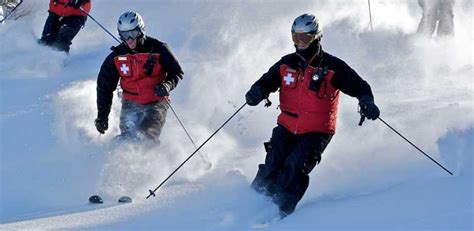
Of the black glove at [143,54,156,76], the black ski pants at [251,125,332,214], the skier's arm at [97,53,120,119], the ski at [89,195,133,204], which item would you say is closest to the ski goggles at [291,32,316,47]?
the black ski pants at [251,125,332,214]

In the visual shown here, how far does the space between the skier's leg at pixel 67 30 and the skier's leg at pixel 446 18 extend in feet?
19.2

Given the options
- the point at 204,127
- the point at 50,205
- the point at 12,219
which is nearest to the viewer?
the point at 12,219

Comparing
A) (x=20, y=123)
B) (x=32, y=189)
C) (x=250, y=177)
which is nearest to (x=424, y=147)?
(x=250, y=177)

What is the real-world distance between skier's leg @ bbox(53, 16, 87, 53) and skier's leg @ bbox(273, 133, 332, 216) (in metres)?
7.06

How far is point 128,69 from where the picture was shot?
7824 millimetres

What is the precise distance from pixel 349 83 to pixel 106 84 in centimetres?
262

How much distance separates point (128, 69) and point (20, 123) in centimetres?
230

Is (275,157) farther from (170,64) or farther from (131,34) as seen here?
(131,34)

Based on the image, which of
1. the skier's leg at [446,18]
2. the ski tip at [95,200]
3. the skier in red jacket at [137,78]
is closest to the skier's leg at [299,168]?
the ski tip at [95,200]

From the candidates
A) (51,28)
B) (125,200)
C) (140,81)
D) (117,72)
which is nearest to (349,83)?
(125,200)

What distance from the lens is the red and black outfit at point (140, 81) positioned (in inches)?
307

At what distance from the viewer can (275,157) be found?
671 centimetres

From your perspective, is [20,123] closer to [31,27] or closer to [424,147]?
[424,147]

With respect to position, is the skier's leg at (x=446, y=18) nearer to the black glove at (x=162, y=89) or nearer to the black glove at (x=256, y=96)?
the black glove at (x=162, y=89)
